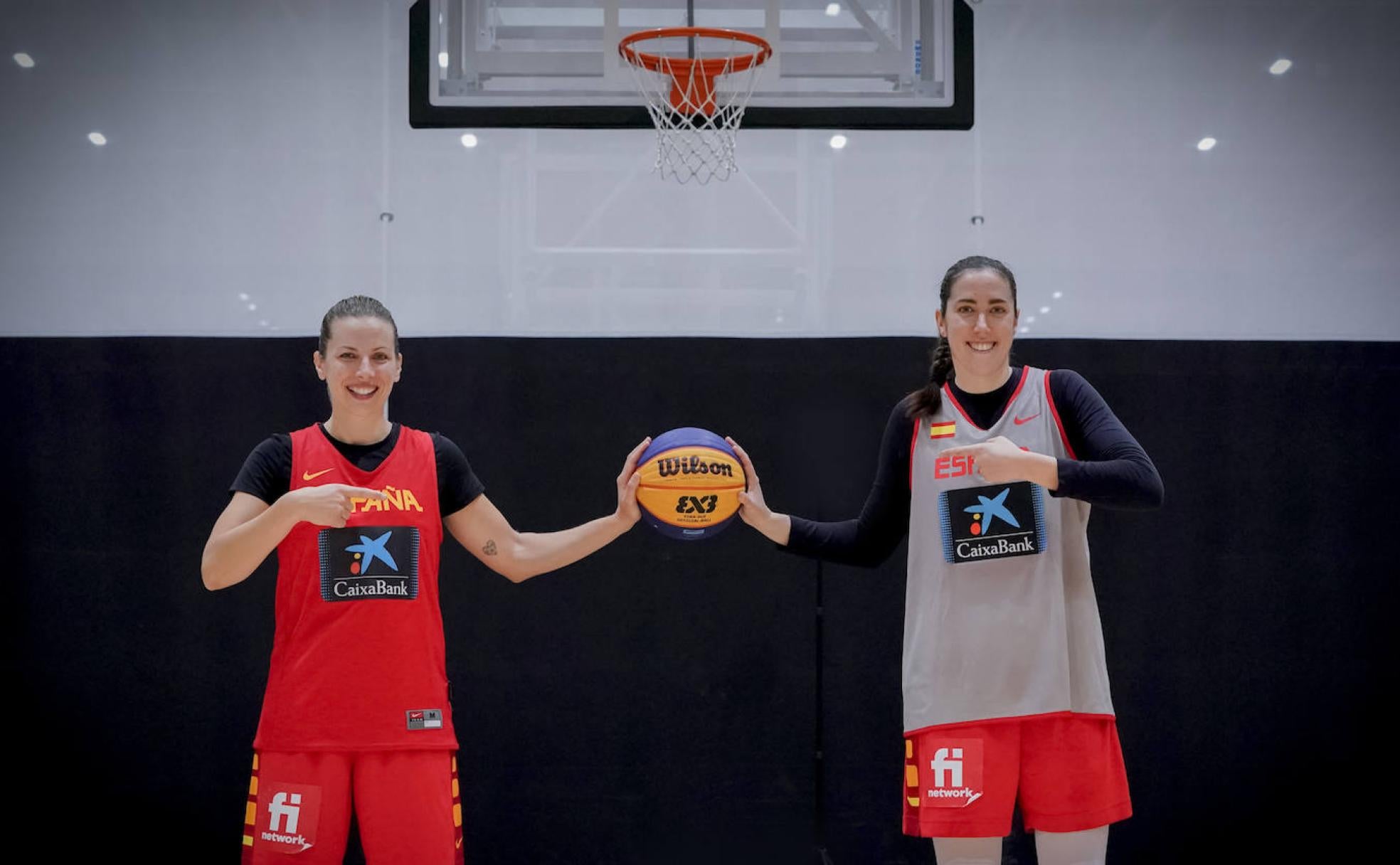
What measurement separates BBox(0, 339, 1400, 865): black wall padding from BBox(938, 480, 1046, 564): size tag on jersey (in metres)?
1.95

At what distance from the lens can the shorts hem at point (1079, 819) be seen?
8.49 ft

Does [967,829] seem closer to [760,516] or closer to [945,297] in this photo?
[760,516]

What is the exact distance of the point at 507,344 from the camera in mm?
4770

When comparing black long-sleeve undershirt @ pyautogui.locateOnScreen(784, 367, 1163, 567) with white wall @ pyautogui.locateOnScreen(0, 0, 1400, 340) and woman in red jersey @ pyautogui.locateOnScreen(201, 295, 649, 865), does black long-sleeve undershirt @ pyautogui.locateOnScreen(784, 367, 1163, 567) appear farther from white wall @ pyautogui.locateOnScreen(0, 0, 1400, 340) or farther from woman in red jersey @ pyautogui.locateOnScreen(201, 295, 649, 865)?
white wall @ pyautogui.locateOnScreen(0, 0, 1400, 340)

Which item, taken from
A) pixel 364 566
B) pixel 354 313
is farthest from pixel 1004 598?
pixel 354 313

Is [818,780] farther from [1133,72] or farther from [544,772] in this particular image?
[1133,72]

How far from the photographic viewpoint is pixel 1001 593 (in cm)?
274

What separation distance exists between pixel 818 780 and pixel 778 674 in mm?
447

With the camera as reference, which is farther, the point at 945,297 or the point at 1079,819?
the point at 945,297

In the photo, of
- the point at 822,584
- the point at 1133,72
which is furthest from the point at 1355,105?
the point at 822,584

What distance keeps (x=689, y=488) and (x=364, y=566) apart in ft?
2.91

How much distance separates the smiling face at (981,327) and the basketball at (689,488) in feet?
2.37

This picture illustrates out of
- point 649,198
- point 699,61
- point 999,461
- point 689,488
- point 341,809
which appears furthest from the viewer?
point 649,198

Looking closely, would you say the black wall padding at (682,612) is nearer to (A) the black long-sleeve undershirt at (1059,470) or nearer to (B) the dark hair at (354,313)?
(A) the black long-sleeve undershirt at (1059,470)
